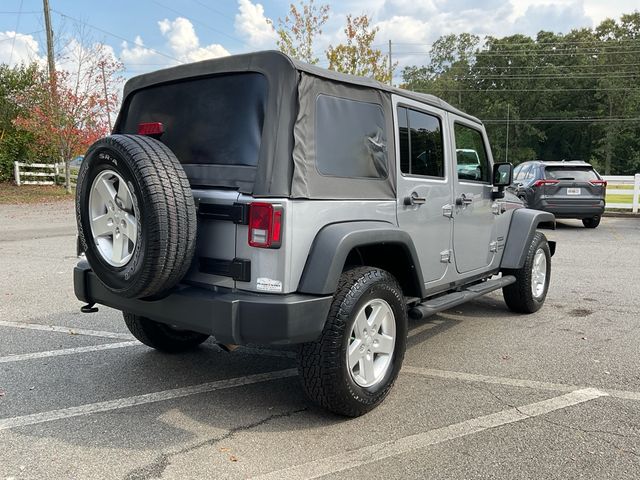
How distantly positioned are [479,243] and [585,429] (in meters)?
2.02

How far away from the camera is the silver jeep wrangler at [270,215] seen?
2.82 m

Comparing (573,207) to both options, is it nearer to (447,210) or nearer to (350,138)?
(447,210)

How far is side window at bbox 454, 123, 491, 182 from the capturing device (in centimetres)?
459

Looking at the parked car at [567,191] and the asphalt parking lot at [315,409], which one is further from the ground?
the parked car at [567,191]

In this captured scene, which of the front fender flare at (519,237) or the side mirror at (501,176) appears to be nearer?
the side mirror at (501,176)

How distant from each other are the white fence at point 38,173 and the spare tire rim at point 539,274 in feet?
77.0

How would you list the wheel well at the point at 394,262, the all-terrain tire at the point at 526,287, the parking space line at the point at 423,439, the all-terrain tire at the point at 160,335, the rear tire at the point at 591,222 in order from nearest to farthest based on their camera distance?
the parking space line at the point at 423,439 → the wheel well at the point at 394,262 → the all-terrain tire at the point at 160,335 → the all-terrain tire at the point at 526,287 → the rear tire at the point at 591,222

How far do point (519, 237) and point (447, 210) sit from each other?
60.3 inches

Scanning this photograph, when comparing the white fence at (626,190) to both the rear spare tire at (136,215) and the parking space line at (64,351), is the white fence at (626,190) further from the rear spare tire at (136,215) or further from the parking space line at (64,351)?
the rear spare tire at (136,215)

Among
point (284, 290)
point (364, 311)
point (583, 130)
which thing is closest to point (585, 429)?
point (364, 311)

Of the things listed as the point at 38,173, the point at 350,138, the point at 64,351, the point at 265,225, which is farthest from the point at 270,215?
the point at 38,173

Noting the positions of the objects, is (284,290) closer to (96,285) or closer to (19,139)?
(96,285)

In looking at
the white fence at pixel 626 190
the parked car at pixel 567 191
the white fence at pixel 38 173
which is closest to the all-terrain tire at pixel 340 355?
the parked car at pixel 567 191

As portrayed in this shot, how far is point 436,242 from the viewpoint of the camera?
4.08m
